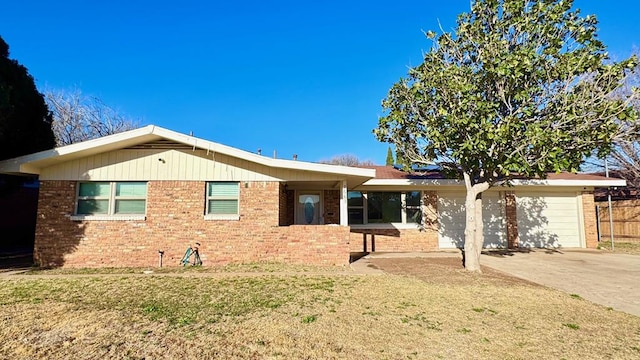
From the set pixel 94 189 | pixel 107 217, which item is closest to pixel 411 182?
pixel 107 217

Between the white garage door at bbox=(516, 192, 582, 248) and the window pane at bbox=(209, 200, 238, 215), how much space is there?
1082cm

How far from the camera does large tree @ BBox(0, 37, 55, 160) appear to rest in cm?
862

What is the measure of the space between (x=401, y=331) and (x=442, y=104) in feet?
19.0

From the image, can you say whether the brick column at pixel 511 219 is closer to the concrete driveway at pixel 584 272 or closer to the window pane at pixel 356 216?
the concrete driveway at pixel 584 272

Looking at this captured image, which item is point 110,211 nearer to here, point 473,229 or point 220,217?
point 220,217

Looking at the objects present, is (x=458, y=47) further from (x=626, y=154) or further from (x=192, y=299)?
(x=626, y=154)

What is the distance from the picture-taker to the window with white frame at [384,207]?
13.4m

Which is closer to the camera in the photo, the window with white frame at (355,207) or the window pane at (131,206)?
the window pane at (131,206)

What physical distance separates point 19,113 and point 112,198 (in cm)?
324

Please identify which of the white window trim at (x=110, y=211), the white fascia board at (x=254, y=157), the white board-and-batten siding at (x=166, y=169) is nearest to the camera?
the white fascia board at (x=254, y=157)

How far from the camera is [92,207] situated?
978cm

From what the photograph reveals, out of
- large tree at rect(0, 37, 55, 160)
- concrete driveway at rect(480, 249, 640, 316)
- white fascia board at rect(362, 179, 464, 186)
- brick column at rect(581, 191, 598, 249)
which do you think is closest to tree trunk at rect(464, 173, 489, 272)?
concrete driveway at rect(480, 249, 640, 316)

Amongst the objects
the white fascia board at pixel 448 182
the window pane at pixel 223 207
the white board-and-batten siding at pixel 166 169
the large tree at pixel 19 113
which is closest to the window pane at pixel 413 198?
the white fascia board at pixel 448 182

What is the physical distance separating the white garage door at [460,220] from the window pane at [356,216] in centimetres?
298
